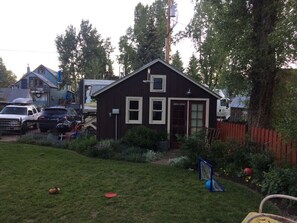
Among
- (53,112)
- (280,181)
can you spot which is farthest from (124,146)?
(53,112)

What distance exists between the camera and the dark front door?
14.4 metres

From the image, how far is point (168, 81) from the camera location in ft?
46.9

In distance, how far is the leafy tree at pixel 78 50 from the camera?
6250 cm

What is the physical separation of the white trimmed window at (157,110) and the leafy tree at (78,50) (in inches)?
1940

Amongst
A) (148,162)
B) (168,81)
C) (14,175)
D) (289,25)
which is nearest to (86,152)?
(148,162)

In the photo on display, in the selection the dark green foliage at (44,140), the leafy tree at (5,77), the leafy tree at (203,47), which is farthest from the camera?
the leafy tree at (5,77)

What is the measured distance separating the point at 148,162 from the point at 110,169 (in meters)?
2.03

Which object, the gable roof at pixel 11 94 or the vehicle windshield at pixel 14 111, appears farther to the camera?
the gable roof at pixel 11 94

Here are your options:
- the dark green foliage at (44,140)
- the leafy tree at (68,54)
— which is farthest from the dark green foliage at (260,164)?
the leafy tree at (68,54)

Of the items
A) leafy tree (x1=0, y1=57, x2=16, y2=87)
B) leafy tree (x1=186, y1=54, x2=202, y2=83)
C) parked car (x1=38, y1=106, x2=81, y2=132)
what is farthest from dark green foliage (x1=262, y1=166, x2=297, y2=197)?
leafy tree (x1=0, y1=57, x2=16, y2=87)

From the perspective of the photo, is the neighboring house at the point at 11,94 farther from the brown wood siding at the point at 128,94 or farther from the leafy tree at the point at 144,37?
the brown wood siding at the point at 128,94

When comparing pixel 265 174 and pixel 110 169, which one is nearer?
pixel 265 174

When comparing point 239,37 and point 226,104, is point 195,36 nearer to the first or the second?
point 226,104

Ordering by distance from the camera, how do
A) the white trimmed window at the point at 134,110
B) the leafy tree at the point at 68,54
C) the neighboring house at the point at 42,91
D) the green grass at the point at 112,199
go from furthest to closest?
the leafy tree at the point at 68,54
the neighboring house at the point at 42,91
the white trimmed window at the point at 134,110
the green grass at the point at 112,199
